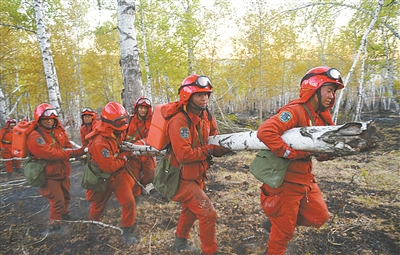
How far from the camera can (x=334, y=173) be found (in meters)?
6.09

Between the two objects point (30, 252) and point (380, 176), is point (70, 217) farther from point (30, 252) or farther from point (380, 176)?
point (380, 176)

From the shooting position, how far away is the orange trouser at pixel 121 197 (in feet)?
11.6

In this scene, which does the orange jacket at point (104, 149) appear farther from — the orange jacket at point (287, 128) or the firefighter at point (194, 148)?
the orange jacket at point (287, 128)

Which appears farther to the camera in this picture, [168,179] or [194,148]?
[168,179]

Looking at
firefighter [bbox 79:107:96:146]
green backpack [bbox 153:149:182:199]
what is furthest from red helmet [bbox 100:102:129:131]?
firefighter [bbox 79:107:96:146]

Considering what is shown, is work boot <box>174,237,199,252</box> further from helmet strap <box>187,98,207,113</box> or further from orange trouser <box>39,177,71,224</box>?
orange trouser <box>39,177,71,224</box>

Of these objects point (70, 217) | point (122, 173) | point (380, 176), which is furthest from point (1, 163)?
point (380, 176)

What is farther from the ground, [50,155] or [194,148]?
[194,148]

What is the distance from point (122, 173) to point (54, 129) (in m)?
1.64

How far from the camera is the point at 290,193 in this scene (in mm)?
2443

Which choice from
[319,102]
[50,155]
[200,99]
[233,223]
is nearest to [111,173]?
[50,155]

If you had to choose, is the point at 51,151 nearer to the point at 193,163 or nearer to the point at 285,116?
the point at 193,163

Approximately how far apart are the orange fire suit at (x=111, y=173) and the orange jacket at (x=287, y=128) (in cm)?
225

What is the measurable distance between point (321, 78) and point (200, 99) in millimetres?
1319
